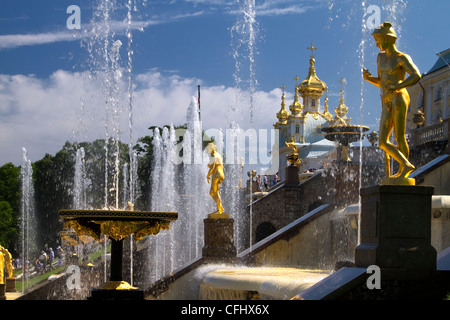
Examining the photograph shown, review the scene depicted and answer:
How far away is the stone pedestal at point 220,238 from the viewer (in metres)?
21.0

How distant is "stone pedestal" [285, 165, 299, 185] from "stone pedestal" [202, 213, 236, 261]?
10.00m

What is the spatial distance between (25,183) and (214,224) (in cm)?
3750

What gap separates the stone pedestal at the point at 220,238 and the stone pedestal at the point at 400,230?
35.1 ft

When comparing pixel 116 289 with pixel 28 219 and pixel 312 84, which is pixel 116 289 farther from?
pixel 312 84

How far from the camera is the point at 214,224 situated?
21312 mm

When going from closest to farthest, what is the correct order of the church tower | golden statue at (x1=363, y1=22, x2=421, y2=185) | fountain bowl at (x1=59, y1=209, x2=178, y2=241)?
golden statue at (x1=363, y1=22, x2=421, y2=185) < fountain bowl at (x1=59, y1=209, x2=178, y2=241) < the church tower

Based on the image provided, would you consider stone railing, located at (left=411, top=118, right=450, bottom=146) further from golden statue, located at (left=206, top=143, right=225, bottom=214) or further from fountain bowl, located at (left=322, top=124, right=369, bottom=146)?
golden statue, located at (left=206, top=143, right=225, bottom=214)

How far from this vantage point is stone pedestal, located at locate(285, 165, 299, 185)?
3100 centimetres

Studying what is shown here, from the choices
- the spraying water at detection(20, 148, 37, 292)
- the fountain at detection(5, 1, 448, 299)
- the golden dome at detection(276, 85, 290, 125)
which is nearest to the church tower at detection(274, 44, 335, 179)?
the golden dome at detection(276, 85, 290, 125)

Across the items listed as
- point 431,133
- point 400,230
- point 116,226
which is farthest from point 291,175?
point 400,230

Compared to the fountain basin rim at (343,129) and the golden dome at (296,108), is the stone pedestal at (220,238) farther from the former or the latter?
the golden dome at (296,108)

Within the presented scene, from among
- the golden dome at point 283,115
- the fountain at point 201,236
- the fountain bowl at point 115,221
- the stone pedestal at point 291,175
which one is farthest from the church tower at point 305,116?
the fountain bowl at point 115,221
